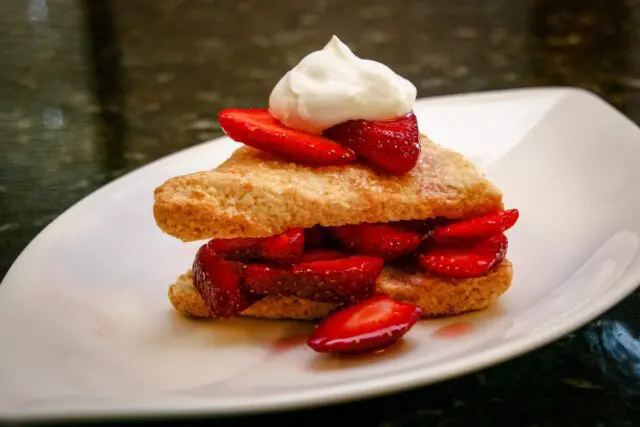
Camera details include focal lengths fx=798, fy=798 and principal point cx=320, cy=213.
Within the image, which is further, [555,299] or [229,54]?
[229,54]

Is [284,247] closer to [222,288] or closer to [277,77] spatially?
[222,288]

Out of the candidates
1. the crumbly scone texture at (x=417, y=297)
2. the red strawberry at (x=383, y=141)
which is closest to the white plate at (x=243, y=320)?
the crumbly scone texture at (x=417, y=297)

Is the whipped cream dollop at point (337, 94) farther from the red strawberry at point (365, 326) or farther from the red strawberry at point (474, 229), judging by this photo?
the red strawberry at point (365, 326)

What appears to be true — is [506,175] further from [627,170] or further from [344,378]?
[344,378]

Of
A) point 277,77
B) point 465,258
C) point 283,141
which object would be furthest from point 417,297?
point 277,77

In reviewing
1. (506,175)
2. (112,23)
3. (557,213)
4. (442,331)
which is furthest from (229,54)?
(442,331)

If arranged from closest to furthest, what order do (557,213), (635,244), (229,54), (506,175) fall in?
1. (635,244)
2. (557,213)
3. (506,175)
4. (229,54)

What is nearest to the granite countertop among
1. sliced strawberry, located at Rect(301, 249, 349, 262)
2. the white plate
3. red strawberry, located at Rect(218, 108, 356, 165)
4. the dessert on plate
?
the white plate
